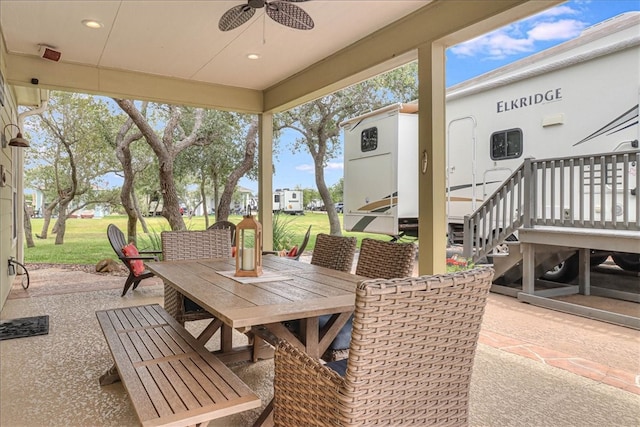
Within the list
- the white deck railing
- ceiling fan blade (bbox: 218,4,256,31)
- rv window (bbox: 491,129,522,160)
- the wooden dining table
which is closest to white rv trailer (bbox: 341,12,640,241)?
rv window (bbox: 491,129,522,160)

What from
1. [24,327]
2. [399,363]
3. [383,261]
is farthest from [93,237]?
[399,363]

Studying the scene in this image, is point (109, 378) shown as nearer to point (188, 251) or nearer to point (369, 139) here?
point (188, 251)

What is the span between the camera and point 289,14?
9.75ft

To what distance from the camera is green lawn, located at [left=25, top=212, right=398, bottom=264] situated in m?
9.08

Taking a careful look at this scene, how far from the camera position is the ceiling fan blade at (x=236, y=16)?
294 cm

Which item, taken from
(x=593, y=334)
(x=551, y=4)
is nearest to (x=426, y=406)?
(x=551, y=4)

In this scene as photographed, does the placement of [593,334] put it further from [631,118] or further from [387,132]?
[387,132]

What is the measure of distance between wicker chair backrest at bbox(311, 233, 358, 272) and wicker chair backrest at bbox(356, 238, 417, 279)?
0.15 m

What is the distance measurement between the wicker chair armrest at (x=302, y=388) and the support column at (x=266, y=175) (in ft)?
15.0

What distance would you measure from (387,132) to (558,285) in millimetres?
3210

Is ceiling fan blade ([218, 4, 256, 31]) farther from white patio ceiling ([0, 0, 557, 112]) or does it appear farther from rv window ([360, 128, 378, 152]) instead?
rv window ([360, 128, 378, 152])

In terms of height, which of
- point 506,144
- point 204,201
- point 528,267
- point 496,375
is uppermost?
point 506,144

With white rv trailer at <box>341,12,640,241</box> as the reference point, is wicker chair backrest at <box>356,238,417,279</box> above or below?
below

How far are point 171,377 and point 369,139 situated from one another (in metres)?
5.99
